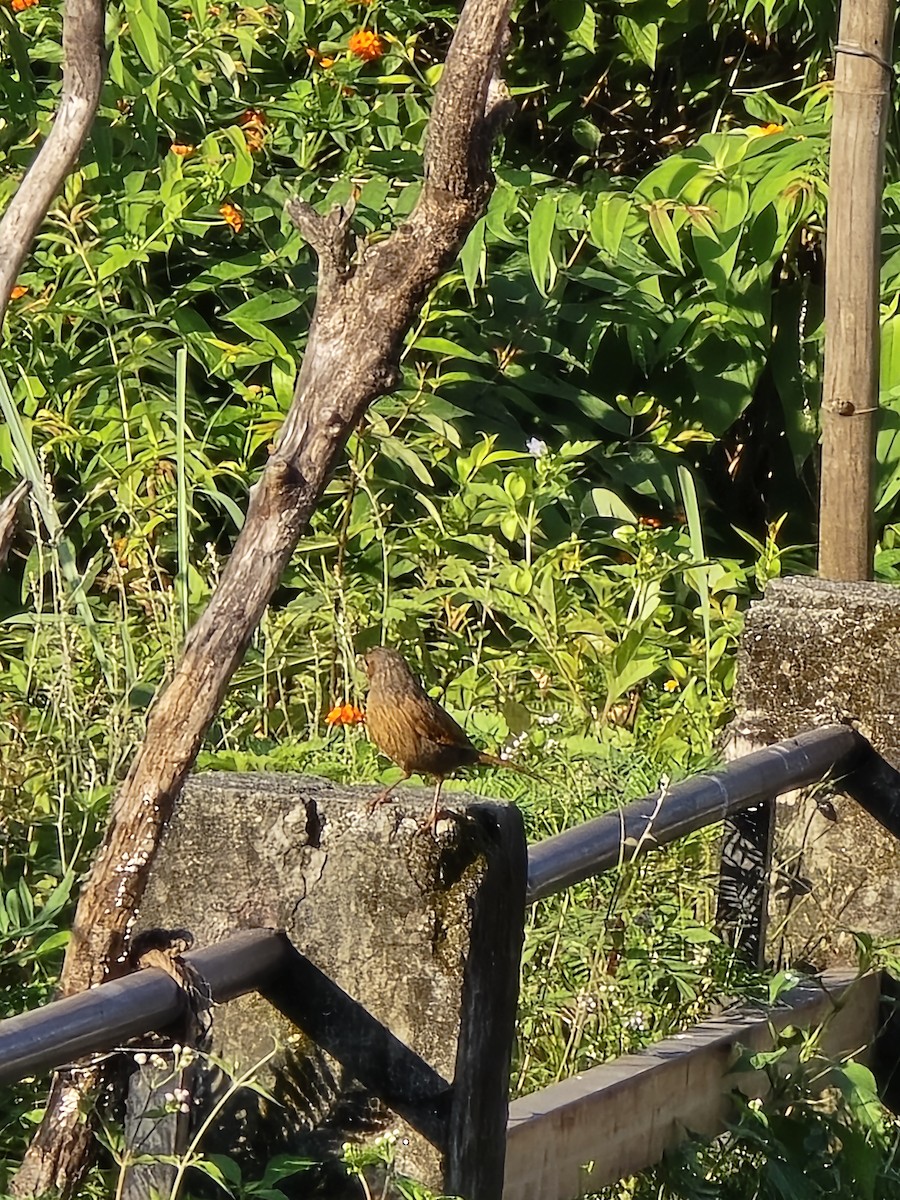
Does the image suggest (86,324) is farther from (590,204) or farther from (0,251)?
(0,251)

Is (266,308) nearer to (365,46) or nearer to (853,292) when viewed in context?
(365,46)

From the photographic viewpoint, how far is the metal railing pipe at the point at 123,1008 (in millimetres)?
1794

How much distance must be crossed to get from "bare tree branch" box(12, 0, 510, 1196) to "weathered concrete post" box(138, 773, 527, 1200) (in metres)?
0.11

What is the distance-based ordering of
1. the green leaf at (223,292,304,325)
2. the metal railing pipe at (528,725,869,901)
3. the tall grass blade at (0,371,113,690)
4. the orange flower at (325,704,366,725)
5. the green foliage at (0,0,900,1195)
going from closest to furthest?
the metal railing pipe at (528,725,869,901) < the tall grass blade at (0,371,113,690) < the orange flower at (325,704,366,725) < the green foliage at (0,0,900,1195) < the green leaf at (223,292,304,325)

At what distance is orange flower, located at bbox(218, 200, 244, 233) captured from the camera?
499 centimetres

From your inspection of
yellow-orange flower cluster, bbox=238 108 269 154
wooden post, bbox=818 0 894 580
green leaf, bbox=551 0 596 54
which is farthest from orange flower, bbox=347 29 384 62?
wooden post, bbox=818 0 894 580

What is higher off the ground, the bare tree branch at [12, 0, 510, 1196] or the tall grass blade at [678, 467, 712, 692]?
the bare tree branch at [12, 0, 510, 1196]

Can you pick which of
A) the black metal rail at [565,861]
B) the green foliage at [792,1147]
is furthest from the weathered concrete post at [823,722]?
the green foliage at [792,1147]

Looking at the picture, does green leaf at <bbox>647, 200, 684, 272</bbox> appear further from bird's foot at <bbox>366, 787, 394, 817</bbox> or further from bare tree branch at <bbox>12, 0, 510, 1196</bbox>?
bird's foot at <bbox>366, 787, 394, 817</bbox>

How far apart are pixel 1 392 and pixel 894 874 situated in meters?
1.79

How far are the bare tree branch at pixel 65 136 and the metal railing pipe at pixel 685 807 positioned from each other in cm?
135

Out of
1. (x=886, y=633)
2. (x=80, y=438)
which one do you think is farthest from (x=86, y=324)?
(x=886, y=633)

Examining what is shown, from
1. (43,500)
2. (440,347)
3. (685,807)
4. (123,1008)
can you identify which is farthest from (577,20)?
(123,1008)

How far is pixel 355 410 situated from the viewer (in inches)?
92.3
